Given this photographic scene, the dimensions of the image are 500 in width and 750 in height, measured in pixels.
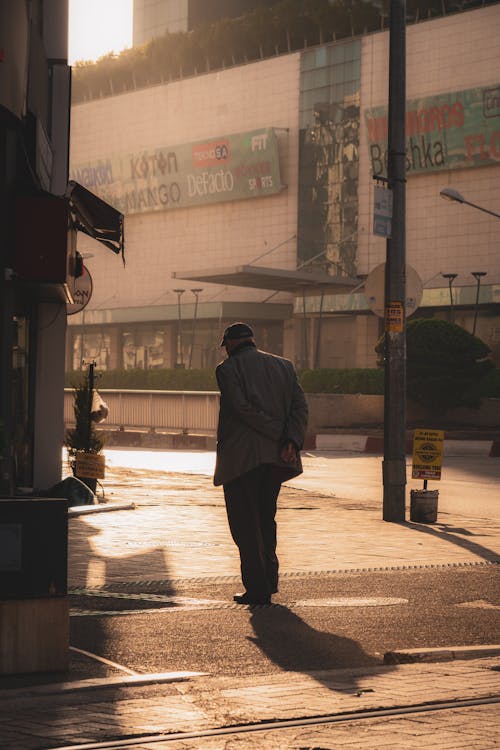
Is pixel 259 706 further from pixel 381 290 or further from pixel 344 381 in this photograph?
pixel 344 381

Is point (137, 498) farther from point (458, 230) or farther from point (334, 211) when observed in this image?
point (334, 211)

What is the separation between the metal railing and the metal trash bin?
981 inches

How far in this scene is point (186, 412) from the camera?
1687 inches

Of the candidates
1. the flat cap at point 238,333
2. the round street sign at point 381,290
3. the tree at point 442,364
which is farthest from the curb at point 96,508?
the tree at point 442,364

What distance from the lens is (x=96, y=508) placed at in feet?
53.1

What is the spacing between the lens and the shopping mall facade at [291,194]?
68.2m

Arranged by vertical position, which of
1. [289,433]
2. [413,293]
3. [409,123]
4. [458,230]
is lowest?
[289,433]

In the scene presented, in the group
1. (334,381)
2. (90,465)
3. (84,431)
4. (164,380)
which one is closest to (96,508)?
(90,465)

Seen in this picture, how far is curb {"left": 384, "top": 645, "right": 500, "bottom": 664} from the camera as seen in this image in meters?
6.93

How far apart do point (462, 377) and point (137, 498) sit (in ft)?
98.6

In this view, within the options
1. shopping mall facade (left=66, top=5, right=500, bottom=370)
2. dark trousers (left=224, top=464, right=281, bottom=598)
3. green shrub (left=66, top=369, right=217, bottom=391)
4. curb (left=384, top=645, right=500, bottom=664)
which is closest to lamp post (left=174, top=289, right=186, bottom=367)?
shopping mall facade (left=66, top=5, right=500, bottom=370)

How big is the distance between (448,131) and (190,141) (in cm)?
2100

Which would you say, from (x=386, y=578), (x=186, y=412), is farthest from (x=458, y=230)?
(x=386, y=578)

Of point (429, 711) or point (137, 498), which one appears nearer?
point (429, 711)
